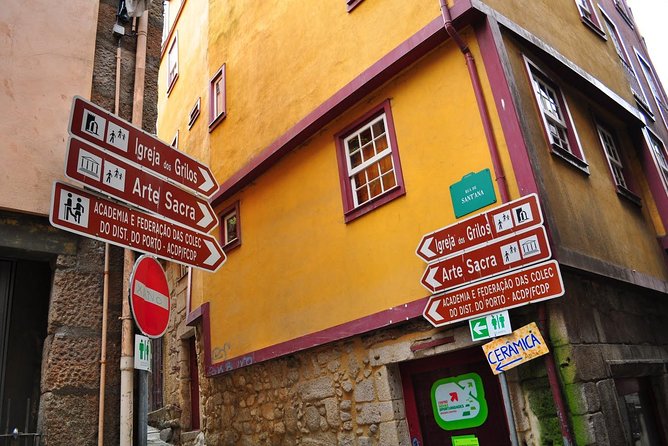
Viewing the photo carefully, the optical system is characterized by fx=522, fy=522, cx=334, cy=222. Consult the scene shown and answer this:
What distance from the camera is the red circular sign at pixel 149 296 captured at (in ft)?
10.4

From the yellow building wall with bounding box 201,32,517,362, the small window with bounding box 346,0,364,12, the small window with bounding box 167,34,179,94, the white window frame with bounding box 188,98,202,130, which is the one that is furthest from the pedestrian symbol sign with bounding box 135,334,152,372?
the small window with bounding box 167,34,179,94

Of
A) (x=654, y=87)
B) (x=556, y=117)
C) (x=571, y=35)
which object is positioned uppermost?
(x=654, y=87)

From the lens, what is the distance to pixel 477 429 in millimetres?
5887

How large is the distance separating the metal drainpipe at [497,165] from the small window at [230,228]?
525 centimetres

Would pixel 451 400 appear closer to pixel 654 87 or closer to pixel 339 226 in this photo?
pixel 339 226

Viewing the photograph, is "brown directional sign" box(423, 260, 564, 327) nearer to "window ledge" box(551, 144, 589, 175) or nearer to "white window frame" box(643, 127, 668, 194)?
"window ledge" box(551, 144, 589, 175)

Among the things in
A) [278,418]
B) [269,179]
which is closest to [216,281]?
[269,179]

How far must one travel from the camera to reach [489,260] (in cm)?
500

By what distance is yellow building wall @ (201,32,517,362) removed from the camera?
20.7 ft

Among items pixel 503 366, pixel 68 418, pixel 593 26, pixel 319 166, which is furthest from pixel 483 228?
pixel 593 26

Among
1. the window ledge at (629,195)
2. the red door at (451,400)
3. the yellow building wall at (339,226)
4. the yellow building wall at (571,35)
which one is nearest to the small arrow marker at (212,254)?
the yellow building wall at (339,226)

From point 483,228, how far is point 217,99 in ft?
26.7

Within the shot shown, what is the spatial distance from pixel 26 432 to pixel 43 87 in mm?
2557

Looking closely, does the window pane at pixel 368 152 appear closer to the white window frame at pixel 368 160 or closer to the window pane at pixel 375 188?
the white window frame at pixel 368 160
